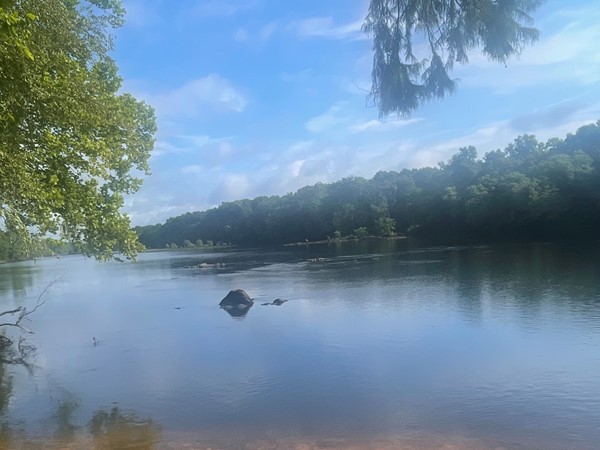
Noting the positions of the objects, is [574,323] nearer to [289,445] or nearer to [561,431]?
[561,431]

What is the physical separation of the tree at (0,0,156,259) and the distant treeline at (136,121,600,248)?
7.36 meters

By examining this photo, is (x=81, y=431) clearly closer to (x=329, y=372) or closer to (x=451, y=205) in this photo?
(x=329, y=372)

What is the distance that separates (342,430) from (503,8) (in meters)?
8.54

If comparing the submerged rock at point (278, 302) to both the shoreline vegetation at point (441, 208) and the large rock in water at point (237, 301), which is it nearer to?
the large rock in water at point (237, 301)

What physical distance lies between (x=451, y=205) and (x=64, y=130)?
93130mm

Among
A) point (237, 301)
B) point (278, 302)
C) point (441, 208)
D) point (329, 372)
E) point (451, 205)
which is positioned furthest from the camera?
point (441, 208)

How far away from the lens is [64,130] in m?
11.5

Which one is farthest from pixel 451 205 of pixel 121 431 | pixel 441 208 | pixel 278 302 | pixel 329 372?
pixel 121 431

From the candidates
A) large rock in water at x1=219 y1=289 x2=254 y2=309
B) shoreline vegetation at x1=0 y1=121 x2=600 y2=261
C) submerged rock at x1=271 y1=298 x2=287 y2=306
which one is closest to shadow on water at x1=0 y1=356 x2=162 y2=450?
shoreline vegetation at x1=0 y1=121 x2=600 y2=261

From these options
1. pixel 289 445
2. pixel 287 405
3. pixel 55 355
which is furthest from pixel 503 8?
pixel 55 355

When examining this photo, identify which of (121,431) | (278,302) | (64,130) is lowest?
(121,431)

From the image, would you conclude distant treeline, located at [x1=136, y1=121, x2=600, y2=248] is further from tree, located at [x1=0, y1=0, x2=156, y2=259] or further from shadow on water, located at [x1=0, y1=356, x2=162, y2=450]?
shadow on water, located at [x1=0, y1=356, x2=162, y2=450]

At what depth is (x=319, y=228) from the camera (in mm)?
144750

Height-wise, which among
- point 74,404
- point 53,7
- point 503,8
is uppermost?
point 53,7
